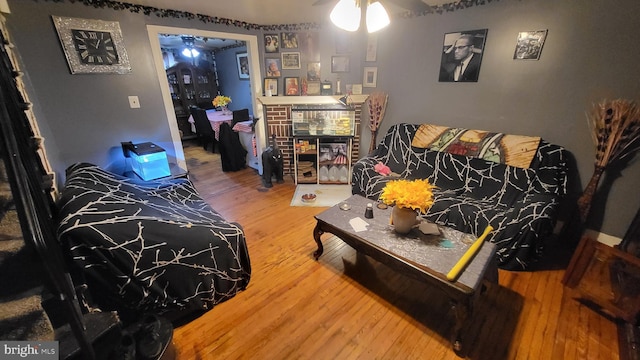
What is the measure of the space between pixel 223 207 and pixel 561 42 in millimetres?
3634

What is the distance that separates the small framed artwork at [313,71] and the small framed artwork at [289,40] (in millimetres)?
312

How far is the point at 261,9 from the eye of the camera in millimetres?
2795

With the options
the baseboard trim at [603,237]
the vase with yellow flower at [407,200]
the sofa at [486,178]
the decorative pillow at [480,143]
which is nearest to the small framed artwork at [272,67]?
the sofa at [486,178]

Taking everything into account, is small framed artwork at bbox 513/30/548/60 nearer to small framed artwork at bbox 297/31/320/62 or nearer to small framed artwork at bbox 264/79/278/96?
small framed artwork at bbox 297/31/320/62

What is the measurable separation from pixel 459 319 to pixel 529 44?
243 centimetres

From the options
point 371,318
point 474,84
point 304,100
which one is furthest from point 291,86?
point 371,318

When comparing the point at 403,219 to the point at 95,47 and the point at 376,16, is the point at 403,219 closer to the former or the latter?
the point at 376,16

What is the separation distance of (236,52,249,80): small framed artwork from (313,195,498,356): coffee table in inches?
181

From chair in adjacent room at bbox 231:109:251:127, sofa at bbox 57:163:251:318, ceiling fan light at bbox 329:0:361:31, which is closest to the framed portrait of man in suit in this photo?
ceiling fan light at bbox 329:0:361:31

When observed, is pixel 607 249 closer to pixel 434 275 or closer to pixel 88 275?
pixel 434 275

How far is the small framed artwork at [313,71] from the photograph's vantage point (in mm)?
3461

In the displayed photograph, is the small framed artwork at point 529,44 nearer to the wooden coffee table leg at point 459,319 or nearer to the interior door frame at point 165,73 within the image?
the wooden coffee table leg at point 459,319

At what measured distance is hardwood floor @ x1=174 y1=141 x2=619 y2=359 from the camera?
1449 millimetres

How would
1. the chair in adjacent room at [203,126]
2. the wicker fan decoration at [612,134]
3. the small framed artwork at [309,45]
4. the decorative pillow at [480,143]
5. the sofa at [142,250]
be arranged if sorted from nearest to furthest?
the sofa at [142,250] → the wicker fan decoration at [612,134] → the decorative pillow at [480,143] → the small framed artwork at [309,45] → the chair in adjacent room at [203,126]
